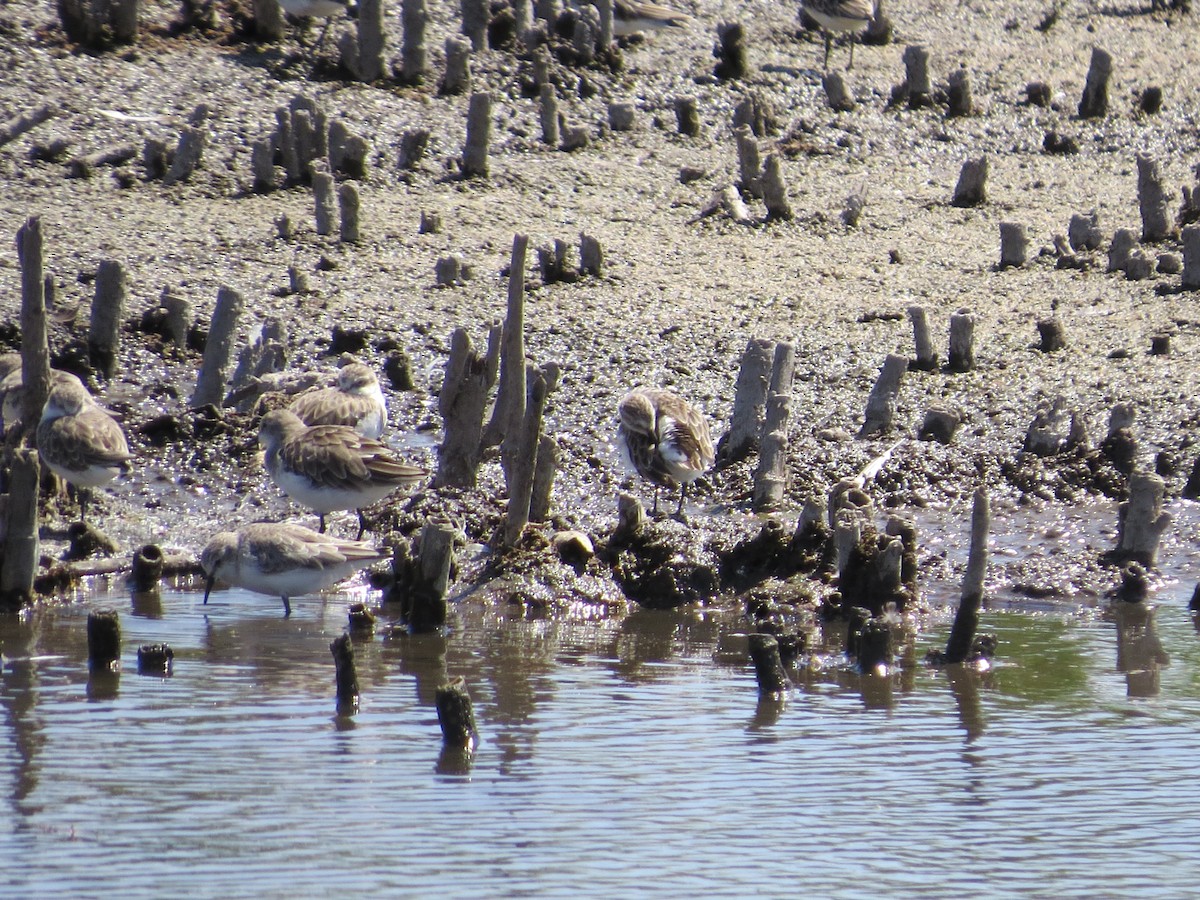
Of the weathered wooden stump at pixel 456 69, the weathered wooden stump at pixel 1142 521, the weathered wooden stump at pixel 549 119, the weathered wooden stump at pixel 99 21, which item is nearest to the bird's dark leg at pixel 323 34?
the weathered wooden stump at pixel 456 69

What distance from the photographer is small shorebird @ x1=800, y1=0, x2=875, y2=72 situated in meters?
21.3

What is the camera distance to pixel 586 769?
7.75 metres

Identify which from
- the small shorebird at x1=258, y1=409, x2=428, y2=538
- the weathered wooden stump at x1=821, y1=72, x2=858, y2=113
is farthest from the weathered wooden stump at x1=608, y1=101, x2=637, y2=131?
the small shorebird at x1=258, y1=409, x2=428, y2=538

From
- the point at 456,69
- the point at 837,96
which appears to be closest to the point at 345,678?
the point at 456,69

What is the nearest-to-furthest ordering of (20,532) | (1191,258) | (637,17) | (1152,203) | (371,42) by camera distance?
(20,532) < (1191,258) < (1152,203) < (371,42) < (637,17)

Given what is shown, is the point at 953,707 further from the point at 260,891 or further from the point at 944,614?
the point at 260,891

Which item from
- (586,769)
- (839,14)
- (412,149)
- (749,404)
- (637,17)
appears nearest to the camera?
(586,769)

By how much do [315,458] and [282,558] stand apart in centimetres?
95

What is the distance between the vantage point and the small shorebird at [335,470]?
35.4ft

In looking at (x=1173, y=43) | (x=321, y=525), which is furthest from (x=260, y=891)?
(x=1173, y=43)

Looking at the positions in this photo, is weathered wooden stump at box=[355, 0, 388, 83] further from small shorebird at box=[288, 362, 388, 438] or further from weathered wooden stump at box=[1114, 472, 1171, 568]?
weathered wooden stump at box=[1114, 472, 1171, 568]

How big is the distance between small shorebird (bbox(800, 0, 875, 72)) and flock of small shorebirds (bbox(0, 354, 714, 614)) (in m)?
10.9

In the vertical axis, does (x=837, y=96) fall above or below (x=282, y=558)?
above

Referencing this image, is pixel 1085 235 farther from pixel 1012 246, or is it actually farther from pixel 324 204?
pixel 324 204
